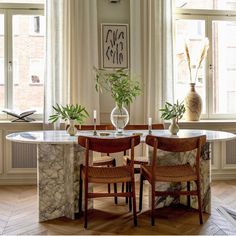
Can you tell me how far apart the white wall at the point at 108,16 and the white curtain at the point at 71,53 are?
0.12 meters

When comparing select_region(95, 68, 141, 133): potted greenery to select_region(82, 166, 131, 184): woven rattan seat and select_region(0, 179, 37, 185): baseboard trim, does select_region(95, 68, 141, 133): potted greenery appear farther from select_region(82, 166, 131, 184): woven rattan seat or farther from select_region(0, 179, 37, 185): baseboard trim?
select_region(0, 179, 37, 185): baseboard trim

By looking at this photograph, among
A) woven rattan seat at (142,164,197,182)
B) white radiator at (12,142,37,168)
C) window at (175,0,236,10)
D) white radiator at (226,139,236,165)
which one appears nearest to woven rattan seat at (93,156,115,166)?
woven rattan seat at (142,164,197,182)

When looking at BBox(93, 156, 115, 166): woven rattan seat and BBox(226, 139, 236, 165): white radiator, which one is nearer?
BBox(93, 156, 115, 166): woven rattan seat

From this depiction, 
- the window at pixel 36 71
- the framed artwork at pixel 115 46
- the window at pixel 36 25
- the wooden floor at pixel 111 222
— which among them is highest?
the window at pixel 36 25

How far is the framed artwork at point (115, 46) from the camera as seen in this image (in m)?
4.67

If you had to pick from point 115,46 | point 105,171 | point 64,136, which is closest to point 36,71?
point 115,46

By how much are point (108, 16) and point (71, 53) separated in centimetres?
68

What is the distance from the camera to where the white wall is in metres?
4.68

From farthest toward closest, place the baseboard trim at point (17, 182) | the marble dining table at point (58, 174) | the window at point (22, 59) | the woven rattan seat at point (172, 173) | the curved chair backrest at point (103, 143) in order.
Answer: the window at point (22, 59)
the baseboard trim at point (17, 182)
the marble dining table at point (58, 174)
the woven rattan seat at point (172, 173)
the curved chair backrest at point (103, 143)

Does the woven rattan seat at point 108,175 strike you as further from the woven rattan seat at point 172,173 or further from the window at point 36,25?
the window at point 36,25

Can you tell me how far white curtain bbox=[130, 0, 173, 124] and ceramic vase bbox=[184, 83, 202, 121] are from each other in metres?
0.30

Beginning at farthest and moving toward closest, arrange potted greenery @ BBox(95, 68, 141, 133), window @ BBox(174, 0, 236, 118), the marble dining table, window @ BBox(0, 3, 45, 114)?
window @ BBox(174, 0, 236, 118) → window @ BBox(0, 3, 45, 114) → potted greenery @ BBox(95, 68, 141, 133) → the marble dining table

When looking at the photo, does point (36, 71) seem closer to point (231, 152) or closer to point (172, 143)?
point (172, 143)

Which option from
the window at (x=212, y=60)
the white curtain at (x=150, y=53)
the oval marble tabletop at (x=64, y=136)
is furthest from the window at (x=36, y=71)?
the window at (x=212, y=60)
